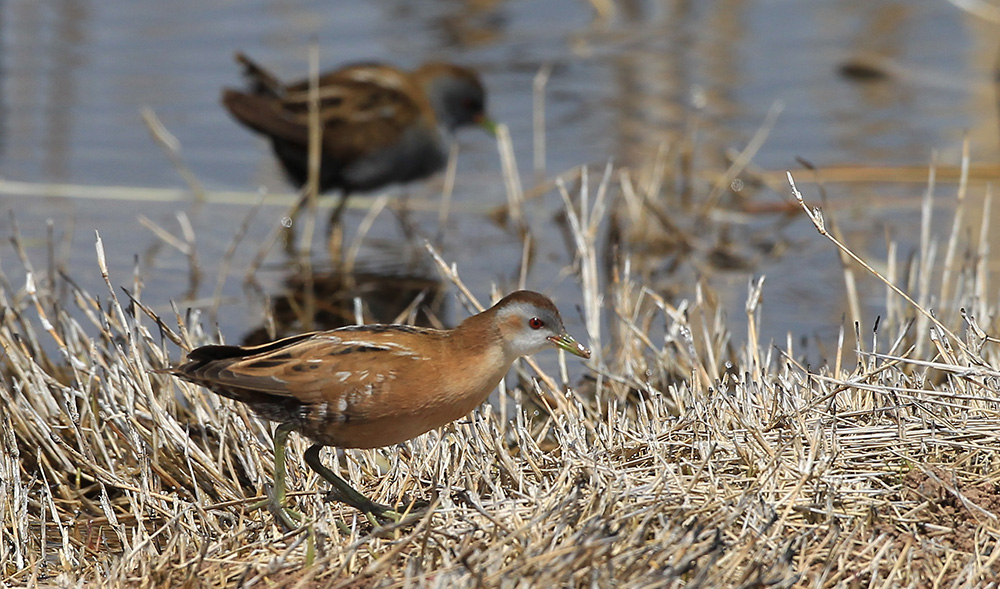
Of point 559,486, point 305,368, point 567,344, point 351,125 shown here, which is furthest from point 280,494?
point 351,125

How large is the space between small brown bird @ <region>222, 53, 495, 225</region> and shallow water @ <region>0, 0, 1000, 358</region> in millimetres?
390

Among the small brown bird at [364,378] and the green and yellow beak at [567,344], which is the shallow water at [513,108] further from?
the small brown bird at [364,378]

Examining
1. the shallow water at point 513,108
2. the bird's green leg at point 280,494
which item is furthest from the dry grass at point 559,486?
the shallow water at point 513,108

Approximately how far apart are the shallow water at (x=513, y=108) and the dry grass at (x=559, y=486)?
1.98 meters

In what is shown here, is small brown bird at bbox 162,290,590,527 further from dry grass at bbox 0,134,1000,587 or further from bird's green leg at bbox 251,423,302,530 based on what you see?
dry grass at bbox 0,134,1000,587

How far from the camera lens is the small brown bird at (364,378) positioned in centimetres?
354

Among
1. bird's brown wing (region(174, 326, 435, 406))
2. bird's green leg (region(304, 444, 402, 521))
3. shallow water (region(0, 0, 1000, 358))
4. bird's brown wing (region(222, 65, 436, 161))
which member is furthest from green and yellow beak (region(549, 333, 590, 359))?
bird's brown wing (region(222, 65, 436, 161))

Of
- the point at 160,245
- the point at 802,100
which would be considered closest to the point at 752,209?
the point at 802,100

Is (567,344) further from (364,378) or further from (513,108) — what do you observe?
(513,108)

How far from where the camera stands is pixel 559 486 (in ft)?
11.4

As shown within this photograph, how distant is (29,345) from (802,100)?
619 cm

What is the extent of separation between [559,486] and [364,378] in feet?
1.79

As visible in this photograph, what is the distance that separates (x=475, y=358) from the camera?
3650 millimetres

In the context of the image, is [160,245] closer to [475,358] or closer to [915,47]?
[475,358]
